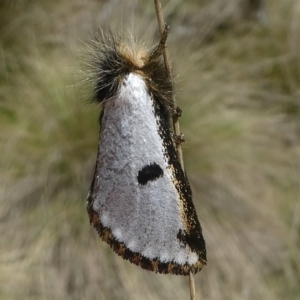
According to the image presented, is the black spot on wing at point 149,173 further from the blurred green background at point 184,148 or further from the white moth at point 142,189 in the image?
the blurred green background at point 184,148

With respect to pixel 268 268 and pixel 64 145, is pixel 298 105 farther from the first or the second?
pixel 64 145

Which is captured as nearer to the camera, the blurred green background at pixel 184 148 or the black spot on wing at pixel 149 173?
the black spot on wing at pixel 149 173

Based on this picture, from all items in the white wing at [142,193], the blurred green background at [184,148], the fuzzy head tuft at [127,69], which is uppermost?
the blurred green background at [184,148]

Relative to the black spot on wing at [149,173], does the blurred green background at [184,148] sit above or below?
above

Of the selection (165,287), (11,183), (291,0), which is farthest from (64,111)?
(291,0)

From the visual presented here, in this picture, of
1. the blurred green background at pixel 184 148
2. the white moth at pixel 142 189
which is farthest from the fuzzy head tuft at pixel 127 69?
the blurred green background at pixel 184 148

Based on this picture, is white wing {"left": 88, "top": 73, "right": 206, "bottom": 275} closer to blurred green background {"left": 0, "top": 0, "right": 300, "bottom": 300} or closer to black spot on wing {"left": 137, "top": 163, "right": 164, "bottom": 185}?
black spot on wing {"left": 137, "top": 163, "right": 164, "bottom": 185}

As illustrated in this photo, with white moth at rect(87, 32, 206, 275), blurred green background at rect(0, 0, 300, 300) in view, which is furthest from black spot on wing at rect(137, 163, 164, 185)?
blurred green background at rect(0, 0, 300, 300)
